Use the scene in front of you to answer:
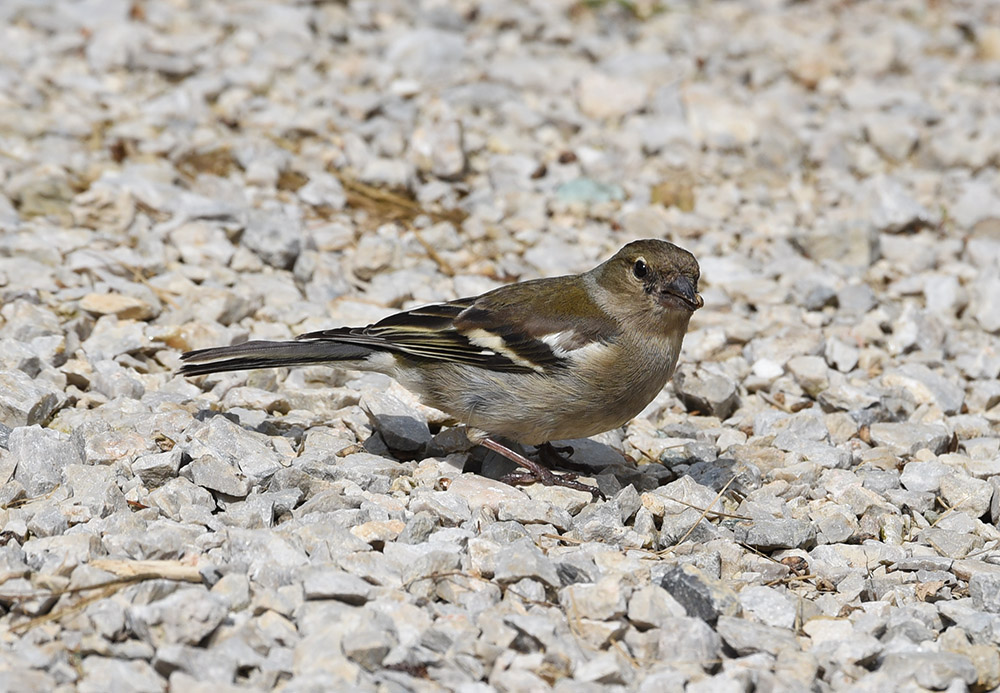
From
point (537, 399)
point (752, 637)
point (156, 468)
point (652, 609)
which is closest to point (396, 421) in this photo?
point (537, 399)

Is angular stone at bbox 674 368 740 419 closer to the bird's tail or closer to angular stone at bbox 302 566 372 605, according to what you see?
the bird's tail

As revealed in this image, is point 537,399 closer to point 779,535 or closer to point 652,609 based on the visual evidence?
point 779,535

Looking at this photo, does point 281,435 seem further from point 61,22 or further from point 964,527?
point 61,22

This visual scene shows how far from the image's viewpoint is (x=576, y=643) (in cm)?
365

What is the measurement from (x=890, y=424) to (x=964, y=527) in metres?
0.96

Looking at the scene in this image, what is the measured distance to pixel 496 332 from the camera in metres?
5.16

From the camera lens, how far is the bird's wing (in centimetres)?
504

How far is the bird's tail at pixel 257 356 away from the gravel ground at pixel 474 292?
0.25 metres

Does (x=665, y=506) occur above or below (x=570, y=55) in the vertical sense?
below

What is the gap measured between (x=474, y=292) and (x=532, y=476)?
5.96 feet

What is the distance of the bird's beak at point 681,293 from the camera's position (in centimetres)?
495

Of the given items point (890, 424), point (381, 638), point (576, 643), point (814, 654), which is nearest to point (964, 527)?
point (890, 424)

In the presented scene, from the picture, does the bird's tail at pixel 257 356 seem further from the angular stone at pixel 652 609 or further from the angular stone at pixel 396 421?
the angular stone at pixel 652 609

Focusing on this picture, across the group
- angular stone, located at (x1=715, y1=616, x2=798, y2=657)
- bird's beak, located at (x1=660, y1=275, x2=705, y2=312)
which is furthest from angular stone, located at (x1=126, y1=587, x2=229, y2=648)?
bird's beak, located at (x1=660, y1=275, x2=705, y2=312)
